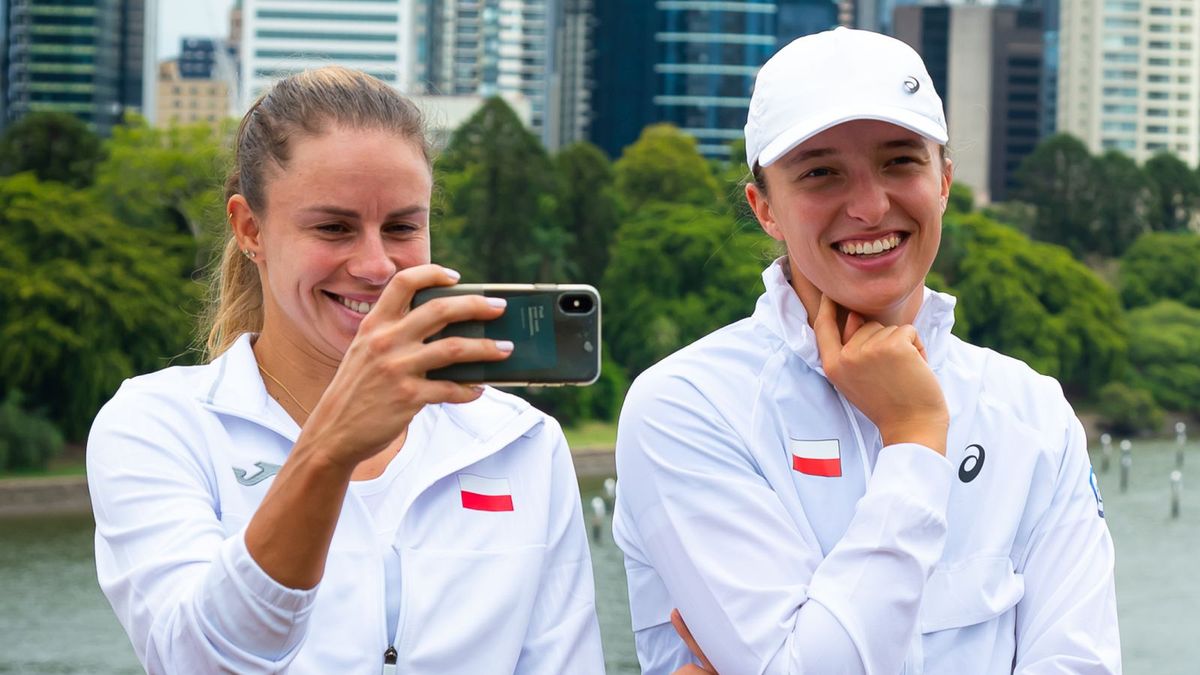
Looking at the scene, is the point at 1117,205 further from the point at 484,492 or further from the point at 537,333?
the point at 537,333

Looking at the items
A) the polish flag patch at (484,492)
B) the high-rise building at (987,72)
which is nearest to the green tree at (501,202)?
the polish flag patch at (484,492)

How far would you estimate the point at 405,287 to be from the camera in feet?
6.93

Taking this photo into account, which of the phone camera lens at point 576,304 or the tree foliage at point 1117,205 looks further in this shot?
the tree foliage at point 1117,205

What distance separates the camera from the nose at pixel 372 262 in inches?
101

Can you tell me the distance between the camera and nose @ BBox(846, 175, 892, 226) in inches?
113

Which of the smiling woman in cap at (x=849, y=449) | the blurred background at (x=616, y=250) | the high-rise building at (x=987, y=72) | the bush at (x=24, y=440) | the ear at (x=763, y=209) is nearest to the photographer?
the smiling woman in cap at (x=849, y=449)

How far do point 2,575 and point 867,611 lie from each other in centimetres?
2658

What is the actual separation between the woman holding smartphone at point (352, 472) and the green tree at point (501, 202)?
133ft

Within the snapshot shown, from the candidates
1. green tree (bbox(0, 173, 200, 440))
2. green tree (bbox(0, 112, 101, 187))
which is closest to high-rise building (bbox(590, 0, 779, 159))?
green tree (bbox(0, 112, 101, 187))

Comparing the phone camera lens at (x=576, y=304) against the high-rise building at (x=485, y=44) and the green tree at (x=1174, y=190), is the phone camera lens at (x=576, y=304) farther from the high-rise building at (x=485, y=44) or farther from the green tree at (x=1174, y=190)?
the high-rise building at (x=485, y=44)

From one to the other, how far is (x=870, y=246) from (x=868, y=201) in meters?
0.07

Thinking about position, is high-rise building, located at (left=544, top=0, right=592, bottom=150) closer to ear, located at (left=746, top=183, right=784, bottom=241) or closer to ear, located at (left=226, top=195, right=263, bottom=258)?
ear, located at (left=746, top=183, right=784, bottom=241)

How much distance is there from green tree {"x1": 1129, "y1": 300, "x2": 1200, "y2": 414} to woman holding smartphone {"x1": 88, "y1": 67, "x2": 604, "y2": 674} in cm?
5728

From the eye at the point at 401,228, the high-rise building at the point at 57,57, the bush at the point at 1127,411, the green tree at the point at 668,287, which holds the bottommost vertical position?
the bush at the point at 1127,411
